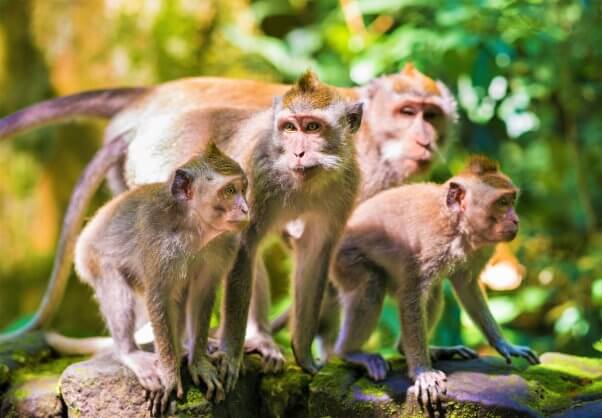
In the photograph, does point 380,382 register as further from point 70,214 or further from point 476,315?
point 70,214

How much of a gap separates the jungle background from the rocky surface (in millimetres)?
1907

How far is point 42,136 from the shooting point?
9617 millimetres

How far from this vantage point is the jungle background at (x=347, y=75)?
7.44 m

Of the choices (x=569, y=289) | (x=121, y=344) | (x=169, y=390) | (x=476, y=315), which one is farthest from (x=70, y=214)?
(x=569, y=289)

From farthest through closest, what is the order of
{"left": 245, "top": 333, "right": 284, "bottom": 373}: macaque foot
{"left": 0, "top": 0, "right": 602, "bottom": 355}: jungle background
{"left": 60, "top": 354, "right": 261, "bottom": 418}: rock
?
{"left": 0, "top": 0, "right": 602, "bottom": 355}: jungle background
{"left": 245, "top": 333, "right": 284, "bottom": 373}: macaque foot
{"left": 60, "top": 354, "right": 261, "bottom": 418}: rock

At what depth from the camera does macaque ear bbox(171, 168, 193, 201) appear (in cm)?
438

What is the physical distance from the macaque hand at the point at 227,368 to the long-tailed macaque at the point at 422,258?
76 centimetres

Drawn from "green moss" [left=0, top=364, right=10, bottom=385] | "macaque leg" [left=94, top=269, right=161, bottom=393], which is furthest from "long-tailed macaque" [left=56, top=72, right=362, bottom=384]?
"green moss" [left=0, top=364, right=10, bottom=385]

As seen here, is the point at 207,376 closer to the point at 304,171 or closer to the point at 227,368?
the point at 227,368

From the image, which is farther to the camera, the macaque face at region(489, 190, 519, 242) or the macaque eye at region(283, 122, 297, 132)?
the macaque face at region(489, 190, 519, 242)

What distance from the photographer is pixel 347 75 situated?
8.21 meters

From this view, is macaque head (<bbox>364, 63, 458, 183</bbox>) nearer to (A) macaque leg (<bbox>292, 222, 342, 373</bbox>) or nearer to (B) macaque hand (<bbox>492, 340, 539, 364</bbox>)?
(A) macaque leg (<bbox>292, 222, 342, 373</bbox>)

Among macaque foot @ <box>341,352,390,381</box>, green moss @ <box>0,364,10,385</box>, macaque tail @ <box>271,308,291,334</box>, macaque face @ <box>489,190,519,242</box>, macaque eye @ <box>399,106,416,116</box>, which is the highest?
macaque eye @ <box>399,106,416,116</box>

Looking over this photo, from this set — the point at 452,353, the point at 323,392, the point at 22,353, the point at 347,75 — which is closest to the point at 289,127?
the point at 323,392
